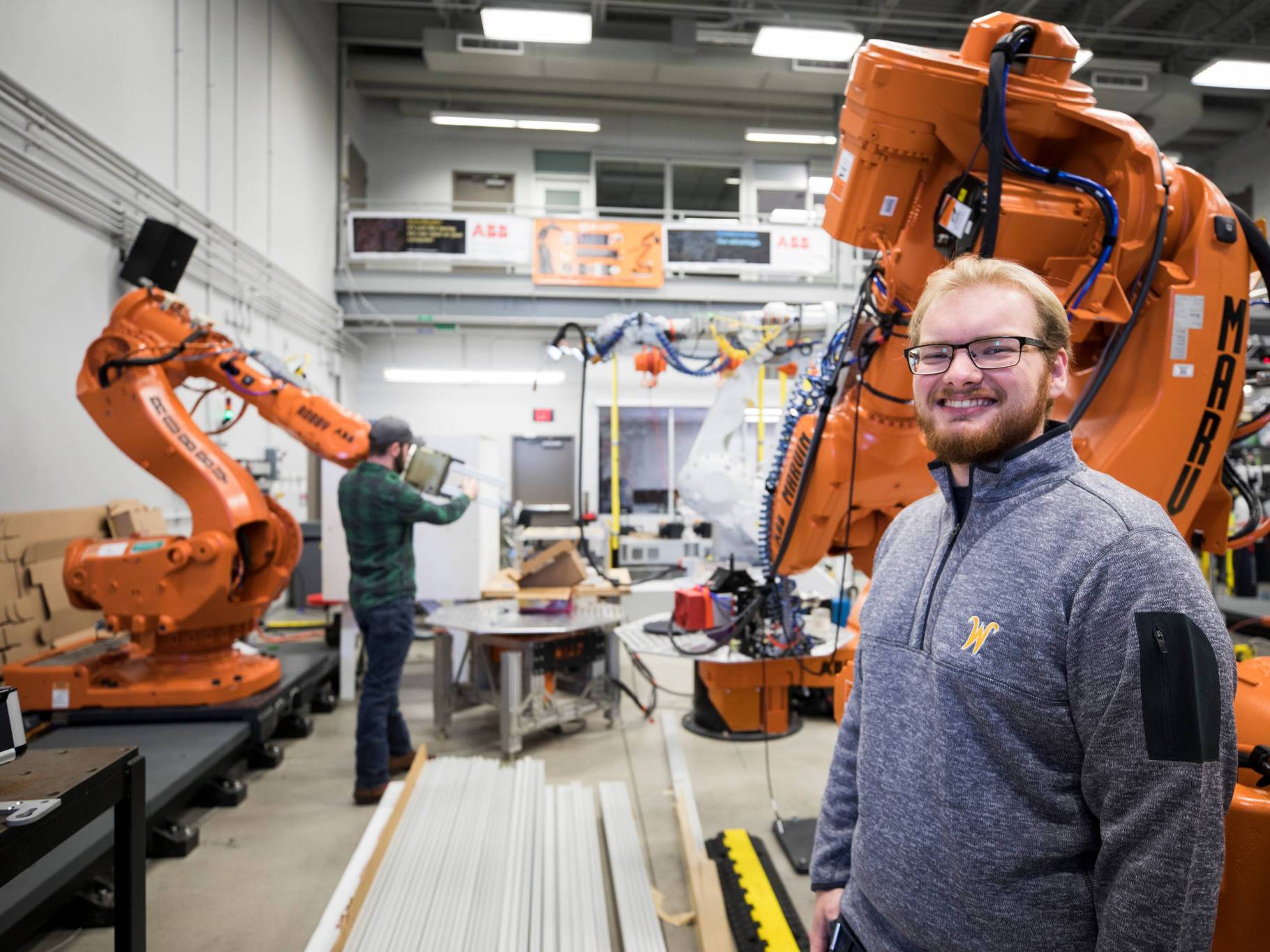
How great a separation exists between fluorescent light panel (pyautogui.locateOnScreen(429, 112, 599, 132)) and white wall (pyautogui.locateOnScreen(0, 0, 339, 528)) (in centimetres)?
198

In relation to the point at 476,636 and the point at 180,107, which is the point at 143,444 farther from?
the point at 180,107

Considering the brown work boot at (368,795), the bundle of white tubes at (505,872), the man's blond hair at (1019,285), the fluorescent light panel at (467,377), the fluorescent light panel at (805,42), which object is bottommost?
the brown work boot at (368,795)

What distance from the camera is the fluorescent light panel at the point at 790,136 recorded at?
11.6 meters

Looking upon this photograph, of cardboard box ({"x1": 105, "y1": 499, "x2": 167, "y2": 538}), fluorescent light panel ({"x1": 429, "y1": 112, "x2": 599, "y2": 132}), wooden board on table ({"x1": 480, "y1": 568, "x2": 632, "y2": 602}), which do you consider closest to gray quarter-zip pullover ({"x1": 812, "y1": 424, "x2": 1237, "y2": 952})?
wooden board on table ({"x1": 480, "y1": 568, "x2": 632, "y2": 602})

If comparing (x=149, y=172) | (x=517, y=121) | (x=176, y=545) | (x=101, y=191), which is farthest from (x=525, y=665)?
(x=517, y=121)

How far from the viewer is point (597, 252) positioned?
33.6 feet

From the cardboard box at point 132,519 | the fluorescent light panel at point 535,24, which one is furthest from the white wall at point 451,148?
the cardboard box at point 132,519

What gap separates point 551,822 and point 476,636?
5.80 ft

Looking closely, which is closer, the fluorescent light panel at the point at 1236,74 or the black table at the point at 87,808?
the black table at the point at 87,808

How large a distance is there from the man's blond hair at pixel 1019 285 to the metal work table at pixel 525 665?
146 inches

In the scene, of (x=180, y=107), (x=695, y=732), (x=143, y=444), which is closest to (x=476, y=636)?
(x=695, y=732)

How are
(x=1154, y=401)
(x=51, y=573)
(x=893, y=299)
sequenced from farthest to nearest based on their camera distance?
(x=51, y=573)
(x=893, y=299)
(x=1154, y=401)

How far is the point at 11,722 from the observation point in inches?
58.9

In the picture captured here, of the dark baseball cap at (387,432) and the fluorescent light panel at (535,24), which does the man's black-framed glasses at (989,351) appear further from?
the fluorescent light panel at (535,24)
